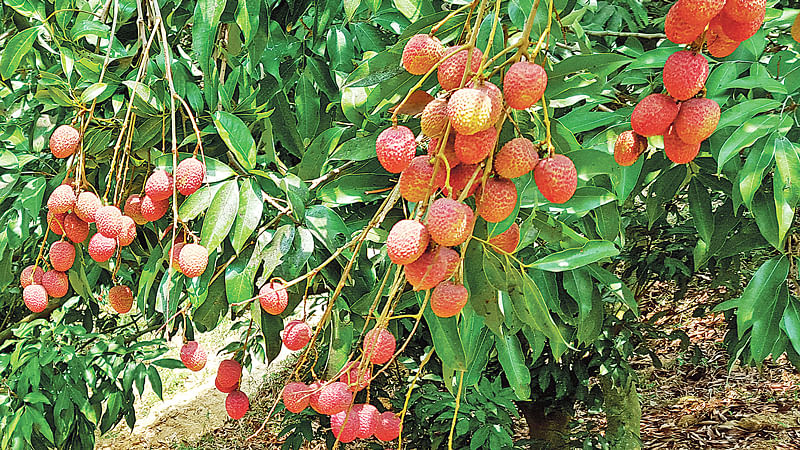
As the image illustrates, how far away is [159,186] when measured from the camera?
2.90 ft

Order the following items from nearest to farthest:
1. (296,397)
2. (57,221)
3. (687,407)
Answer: (296,397) → (57,221) → (687,407)

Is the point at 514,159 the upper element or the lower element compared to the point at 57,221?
upper

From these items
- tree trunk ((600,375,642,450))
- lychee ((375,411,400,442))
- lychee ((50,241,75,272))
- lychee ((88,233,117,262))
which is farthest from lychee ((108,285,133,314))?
tree trunk ((600,375,642,450))

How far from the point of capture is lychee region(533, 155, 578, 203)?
47 cm

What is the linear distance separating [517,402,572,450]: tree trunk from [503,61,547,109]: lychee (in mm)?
2547

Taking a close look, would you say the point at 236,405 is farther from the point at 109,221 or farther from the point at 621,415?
the point at 621,415

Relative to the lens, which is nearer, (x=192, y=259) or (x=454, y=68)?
(x=454, y=68)

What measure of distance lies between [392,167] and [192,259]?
17.4 inches

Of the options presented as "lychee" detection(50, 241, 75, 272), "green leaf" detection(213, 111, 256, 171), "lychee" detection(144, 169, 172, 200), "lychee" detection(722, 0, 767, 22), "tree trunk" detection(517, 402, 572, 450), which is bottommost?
"tree trunk" detection(517, 402, 572, 450)

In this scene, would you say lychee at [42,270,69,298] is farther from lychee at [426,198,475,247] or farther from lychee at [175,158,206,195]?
lychee at [426,198,475,247]

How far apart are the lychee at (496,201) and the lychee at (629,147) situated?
16 centimetres

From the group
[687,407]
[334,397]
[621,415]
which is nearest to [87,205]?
[334,397]

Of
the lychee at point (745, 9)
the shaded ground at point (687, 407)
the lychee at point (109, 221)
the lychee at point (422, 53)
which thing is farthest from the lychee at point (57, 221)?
the shaded ground at point (687, 407)

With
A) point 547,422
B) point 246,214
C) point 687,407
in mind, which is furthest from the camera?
point 687,407
